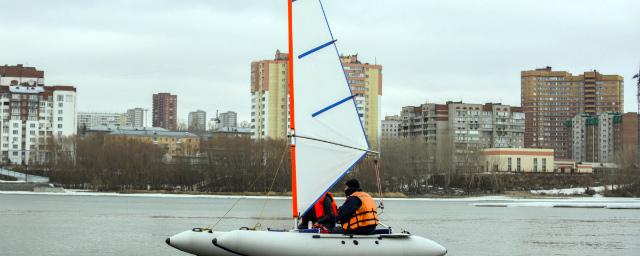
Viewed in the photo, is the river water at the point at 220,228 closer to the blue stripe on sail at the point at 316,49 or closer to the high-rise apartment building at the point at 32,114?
the blue stripe on sail at the point at 316,49

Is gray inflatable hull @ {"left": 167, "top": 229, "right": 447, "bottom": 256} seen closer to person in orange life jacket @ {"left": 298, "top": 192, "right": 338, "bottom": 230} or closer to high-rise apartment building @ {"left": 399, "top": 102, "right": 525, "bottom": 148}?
person in orange life jacket @ {"left": 298, "top": 192, "right": 338, "bottom": 230}

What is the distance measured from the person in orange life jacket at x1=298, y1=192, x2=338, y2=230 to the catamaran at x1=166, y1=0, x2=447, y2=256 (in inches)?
13.4

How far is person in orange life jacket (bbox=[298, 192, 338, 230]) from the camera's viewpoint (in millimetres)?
22688

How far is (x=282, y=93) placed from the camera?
503ft

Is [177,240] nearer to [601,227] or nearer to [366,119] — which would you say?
[601,227]

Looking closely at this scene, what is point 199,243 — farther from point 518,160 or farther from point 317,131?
point 518,160

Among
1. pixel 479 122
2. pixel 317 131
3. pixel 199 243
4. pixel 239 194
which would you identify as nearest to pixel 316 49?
pixel 317 131

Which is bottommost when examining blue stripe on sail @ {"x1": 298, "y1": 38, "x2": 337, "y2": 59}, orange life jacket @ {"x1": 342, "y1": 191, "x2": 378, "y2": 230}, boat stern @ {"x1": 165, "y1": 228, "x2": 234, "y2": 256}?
boat stern @ {"x1": 165, "y1": 228, "x2": 234, "y2": 256}

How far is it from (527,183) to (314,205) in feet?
372

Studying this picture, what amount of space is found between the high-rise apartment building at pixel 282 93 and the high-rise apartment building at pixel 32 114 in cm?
3163

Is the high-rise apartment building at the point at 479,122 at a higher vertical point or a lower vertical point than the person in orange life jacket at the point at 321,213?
higher

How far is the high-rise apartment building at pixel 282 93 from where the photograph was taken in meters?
153

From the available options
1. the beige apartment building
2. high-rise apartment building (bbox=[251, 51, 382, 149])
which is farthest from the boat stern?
high-rise apartment building (bbox=[251, 51, 382, 149])

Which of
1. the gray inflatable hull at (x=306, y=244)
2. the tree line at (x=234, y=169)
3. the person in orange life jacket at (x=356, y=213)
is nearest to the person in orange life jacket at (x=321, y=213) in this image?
the person in orange life jacket at (x=356, y=213)
